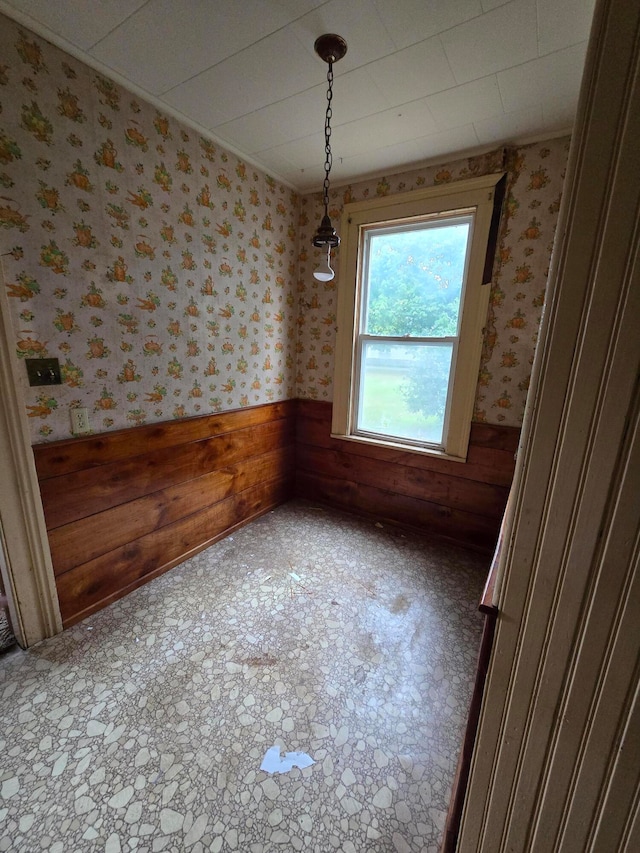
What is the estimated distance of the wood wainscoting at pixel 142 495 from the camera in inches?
61.5

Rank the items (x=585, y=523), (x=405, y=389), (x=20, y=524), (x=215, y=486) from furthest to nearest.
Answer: (x=405, y=389), (x=215, y=486), (x=20, y=524), (x=585, y=523)

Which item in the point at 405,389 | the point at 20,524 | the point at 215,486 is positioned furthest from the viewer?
the point at 405,389

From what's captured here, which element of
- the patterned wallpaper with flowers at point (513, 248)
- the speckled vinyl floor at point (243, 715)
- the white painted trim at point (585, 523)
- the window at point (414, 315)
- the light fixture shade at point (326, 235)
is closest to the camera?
the white painted trim at point (585, 523)

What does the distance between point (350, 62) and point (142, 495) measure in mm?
2181

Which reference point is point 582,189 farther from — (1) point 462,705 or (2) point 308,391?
(2) point 308,391

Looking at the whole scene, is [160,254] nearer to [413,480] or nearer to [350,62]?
[350,62]

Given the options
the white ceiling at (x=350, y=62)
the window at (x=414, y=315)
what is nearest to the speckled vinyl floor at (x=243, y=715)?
the window at (x=414, y=315)

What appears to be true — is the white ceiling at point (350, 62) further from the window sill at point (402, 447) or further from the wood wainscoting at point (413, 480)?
the window sill at point (402, 447)

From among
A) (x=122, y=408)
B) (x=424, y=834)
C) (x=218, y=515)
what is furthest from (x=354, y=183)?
(x=424, y=834)

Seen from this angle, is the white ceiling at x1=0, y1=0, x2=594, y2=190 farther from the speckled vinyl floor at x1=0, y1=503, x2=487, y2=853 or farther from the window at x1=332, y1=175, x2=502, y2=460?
the speckled vinyl floor at x1=0, y1=503, x2=487, y2=853

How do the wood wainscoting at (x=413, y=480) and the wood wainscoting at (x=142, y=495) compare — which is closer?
the wood wainscoting at (x=142, y=495)

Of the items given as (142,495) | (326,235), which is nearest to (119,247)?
(326,235)

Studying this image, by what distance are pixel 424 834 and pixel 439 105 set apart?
2.75 meters

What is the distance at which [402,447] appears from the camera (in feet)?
8.23
